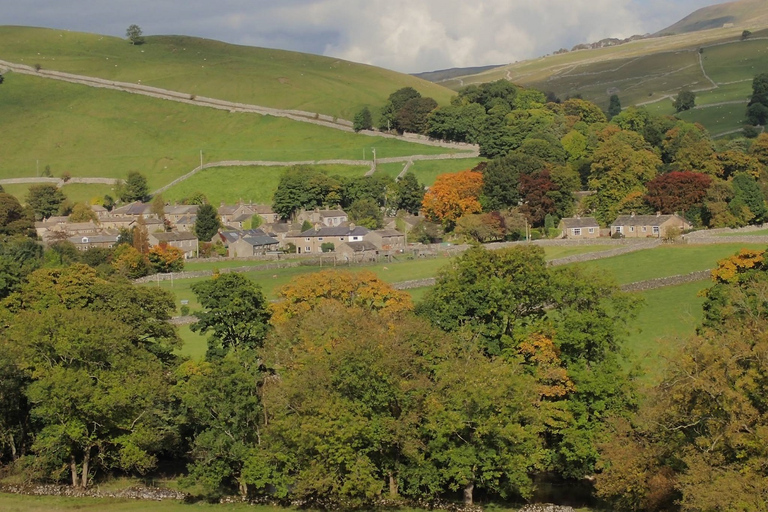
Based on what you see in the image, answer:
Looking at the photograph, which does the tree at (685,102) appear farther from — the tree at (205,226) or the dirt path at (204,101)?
the tree at (205,226)

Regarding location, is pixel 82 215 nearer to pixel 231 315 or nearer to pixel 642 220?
pixel 642 220

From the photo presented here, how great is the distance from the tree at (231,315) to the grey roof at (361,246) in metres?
49.2

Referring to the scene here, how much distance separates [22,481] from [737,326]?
26450 mm

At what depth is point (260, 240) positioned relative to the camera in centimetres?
10169

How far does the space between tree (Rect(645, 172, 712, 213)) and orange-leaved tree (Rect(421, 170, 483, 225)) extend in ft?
56.5

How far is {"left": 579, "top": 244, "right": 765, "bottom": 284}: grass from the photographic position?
66.3 metres

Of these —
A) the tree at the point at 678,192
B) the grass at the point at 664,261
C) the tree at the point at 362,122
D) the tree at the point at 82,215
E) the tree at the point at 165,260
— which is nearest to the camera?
the grass at the point at 664,261

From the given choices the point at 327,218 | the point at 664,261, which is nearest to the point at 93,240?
the point at 327,218

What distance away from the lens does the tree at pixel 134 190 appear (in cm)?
13150

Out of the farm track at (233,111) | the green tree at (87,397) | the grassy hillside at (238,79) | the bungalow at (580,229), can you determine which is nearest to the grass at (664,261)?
the bungalow at (580,229)

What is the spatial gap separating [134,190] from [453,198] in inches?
1963

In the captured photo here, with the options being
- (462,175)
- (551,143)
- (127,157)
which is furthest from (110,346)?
(127,157)

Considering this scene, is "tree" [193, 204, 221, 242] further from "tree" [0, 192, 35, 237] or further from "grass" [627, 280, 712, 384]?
"grass" [627, 280, 712, 384]

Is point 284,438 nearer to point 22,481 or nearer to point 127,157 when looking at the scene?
point 22,481
